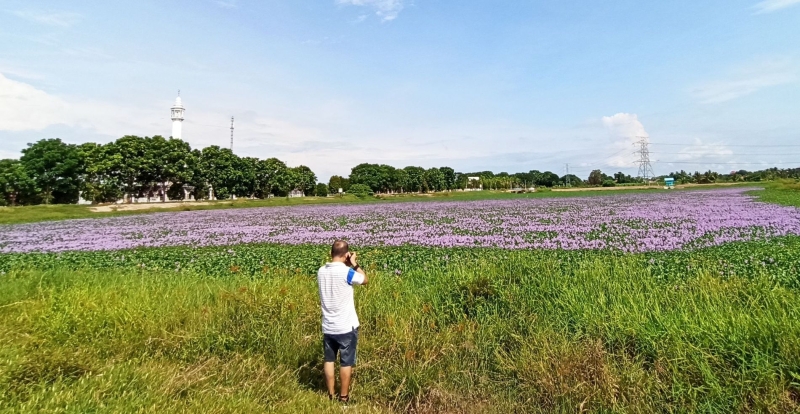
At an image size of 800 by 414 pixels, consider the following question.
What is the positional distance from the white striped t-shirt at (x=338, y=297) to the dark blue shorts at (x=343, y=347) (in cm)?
6

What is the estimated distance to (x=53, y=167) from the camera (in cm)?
5350

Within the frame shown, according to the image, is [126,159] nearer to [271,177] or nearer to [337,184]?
[271,177]

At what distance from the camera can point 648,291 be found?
525 centimetres

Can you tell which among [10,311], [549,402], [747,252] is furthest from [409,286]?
[747,252]

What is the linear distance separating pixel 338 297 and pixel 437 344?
53.0 inches

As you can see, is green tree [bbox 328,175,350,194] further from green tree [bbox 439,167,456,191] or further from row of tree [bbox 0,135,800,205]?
green tree [bbox 439,167,456,191]

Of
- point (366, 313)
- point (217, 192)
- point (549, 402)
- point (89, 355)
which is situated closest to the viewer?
point (549, 402)

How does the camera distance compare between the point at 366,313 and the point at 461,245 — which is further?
the point at 461,245

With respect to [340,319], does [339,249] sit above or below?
above

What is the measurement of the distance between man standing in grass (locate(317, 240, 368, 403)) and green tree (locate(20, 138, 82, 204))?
214 feet

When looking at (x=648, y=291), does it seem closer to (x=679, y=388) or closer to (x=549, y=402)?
(x=679, y=388)

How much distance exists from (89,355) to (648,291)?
21.1 ft

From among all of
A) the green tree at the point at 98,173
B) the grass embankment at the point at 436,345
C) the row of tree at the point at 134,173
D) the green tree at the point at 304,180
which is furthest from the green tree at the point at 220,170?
the grass embankment at the point at 436,345

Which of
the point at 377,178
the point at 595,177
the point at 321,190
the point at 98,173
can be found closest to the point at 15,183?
the point at 98,173
